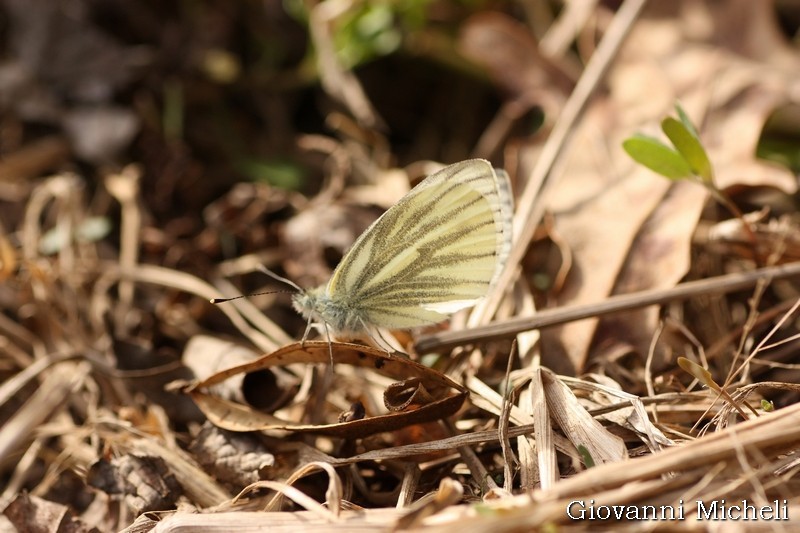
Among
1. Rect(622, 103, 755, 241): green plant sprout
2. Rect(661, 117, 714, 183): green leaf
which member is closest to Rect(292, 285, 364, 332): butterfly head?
Rect(622, 103, 755, 241): green plant sprout

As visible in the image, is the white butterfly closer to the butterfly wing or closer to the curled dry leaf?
the butterfly wing

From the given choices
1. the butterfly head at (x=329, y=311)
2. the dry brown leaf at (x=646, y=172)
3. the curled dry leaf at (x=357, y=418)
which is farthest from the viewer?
the dry brown leaf at (x=646, y=172)

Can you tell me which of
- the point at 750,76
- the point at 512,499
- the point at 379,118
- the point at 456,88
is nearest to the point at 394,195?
the point at 379,118

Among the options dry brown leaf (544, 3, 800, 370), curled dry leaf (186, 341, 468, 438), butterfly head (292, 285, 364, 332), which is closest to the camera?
curled dry leaf (186, 341, 468, 438)

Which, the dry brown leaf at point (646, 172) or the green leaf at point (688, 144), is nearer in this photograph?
the green leaf at point (688, 144)

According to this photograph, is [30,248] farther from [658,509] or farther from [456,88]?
[658,509]

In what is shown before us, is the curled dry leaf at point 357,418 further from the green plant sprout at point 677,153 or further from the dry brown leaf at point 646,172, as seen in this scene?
the green plant sprout at point 677,153

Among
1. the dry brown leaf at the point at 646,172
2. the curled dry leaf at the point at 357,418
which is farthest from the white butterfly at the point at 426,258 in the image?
the dry brown leaf at the point at 646,172

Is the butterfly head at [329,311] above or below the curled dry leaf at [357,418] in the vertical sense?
above
